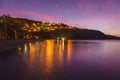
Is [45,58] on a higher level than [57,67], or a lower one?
lower

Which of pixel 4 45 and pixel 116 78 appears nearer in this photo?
pixel 116 78

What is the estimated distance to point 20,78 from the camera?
10.3 metres

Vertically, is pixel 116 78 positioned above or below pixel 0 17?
below

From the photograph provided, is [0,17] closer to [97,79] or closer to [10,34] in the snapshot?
[10,34]

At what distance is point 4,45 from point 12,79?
24.9 metres

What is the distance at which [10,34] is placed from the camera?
91312 millimetres

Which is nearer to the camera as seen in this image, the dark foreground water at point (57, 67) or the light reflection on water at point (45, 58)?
the dark foreground water at point (57, 67)

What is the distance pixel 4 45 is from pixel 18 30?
69.5 metres

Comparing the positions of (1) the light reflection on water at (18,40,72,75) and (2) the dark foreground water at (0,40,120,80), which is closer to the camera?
(2) the dark foreground water at (0,40,120,80)

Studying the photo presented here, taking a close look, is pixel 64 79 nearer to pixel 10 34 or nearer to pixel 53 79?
pixel 53 79

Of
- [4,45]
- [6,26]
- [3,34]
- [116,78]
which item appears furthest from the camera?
[6,26]

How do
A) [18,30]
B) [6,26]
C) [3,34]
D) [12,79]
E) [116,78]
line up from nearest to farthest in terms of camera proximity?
1. [12,79]
2. [116,78]
3. [3,34]
4. [6,26]
5. [18,30]

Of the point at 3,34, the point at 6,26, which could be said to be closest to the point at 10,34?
the point at 6,26

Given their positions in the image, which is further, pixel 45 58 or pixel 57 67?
pixel 45 58
